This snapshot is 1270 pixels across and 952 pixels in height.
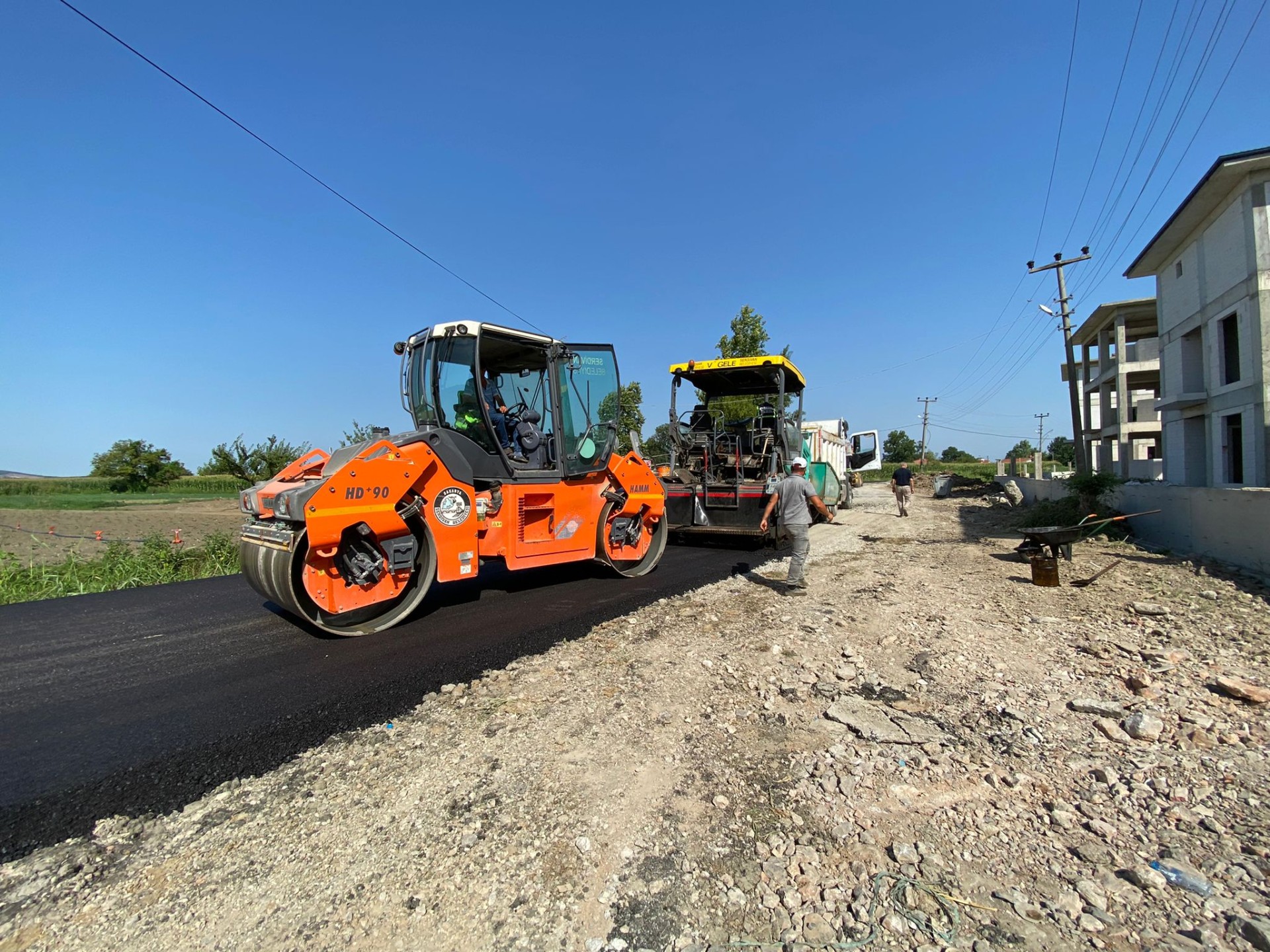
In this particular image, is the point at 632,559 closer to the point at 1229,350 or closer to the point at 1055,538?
the point at 1055,538

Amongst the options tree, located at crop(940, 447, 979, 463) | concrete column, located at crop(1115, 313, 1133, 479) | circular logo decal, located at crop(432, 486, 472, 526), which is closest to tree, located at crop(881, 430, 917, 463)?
tree, located at crop(940, 447, 979, 463)

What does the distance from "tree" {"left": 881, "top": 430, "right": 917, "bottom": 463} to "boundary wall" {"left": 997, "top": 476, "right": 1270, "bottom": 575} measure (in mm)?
74545

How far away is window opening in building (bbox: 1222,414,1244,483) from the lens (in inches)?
462

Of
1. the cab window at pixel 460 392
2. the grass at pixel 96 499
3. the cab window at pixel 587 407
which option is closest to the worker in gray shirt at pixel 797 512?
the cab window at pixel 587 407

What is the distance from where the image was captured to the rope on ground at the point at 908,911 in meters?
1.68

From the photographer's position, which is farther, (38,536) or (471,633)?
(38,536)

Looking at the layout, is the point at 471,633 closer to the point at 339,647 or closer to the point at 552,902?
the point at 339,647

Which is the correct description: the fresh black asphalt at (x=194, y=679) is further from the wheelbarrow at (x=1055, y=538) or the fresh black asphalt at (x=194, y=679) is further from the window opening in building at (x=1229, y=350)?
the window opening in building at (x=1229, y=350)

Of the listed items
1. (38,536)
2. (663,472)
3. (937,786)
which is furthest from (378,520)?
(38,536)

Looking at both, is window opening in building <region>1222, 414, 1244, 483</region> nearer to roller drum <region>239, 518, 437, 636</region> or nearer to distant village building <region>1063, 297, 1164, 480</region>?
distant village building <region>1063, 297, 1164, 480</region>

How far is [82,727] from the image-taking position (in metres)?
3.14

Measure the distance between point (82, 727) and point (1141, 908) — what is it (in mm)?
4768

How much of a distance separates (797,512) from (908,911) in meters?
4.75

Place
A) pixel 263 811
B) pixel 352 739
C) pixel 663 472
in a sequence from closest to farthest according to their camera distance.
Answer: pixel 263 811 → pixel 352 739 → pixel 663 472
